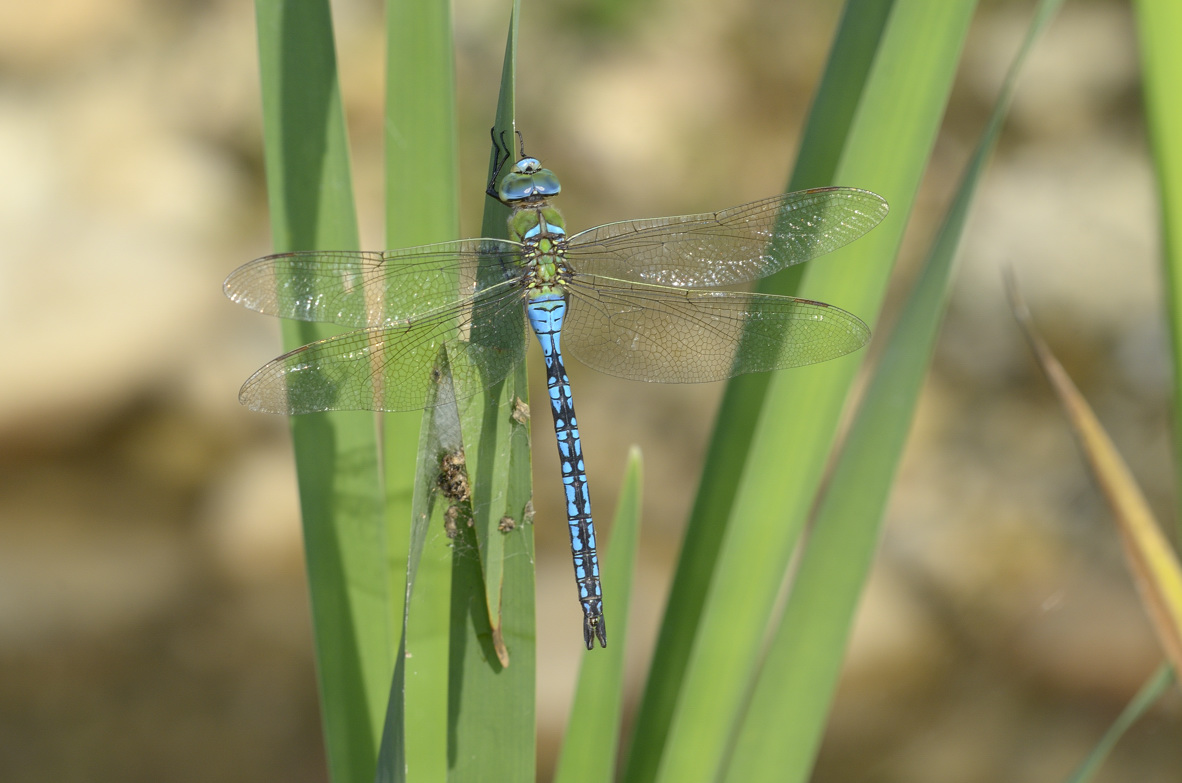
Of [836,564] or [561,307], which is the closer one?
[836,564]

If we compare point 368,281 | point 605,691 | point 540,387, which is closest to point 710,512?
point 605,691

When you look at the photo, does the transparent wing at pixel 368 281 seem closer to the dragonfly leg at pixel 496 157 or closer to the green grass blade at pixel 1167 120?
the dragonfly leg at pixel 496 157

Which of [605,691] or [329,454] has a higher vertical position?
[329,454]

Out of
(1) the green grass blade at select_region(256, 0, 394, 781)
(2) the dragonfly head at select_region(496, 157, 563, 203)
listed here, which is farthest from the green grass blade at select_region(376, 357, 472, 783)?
(2) the dragonfly head at select_region(496, 157, 563, 203)

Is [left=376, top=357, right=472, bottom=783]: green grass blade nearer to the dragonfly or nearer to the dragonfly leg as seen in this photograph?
the dragonfly

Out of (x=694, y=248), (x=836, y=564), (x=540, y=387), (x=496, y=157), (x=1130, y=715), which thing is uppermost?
(x=496, y=157)

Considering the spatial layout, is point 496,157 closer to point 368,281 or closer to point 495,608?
point 368,281

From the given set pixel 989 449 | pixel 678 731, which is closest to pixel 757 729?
pixel 678 731

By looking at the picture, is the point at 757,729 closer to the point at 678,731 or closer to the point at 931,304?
the point at 678,731

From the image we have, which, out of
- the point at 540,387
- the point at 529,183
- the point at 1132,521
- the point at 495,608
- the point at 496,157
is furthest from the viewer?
the point at 540,387
